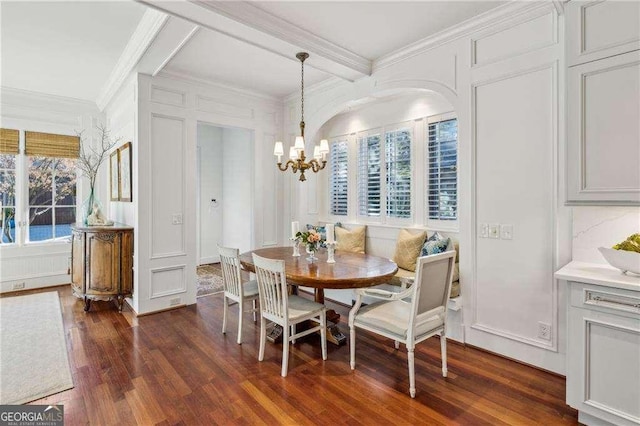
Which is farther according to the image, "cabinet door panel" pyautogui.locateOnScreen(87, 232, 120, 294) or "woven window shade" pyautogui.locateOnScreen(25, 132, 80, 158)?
"woven window shade" pyautogui.locateOnScreen(25, 132, 80, 158)

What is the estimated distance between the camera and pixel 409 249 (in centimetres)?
385

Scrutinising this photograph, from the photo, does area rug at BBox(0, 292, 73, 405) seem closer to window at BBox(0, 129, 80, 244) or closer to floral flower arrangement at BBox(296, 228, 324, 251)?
window at BBox(0, 129, 80, 244)

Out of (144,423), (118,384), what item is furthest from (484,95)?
(118,384)

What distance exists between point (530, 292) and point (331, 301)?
245 centimetres

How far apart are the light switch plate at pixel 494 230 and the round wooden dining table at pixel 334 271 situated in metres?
0.88

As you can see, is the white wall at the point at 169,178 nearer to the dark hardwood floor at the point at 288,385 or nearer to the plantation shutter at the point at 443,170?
the dark hardwood floor at the point at 288,385

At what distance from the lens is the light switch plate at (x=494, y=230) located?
115 inches

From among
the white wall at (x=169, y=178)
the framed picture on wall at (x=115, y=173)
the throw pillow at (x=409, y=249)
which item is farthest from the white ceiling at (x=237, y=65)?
the throw pillow at (x=409, y=249)

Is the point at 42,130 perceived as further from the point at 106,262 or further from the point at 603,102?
the point at 603,102

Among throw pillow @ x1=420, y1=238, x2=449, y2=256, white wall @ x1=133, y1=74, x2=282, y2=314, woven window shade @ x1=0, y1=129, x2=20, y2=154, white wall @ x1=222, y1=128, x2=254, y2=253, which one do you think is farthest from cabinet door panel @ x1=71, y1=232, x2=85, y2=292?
throw pillow @ x1=420, y1=238, x2=449, y2=256

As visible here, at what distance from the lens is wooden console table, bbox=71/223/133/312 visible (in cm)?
410

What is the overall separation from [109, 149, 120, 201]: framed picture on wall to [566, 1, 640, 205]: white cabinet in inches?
203

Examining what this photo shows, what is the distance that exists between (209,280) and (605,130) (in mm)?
5270

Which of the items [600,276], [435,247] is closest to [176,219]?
[435,247]
